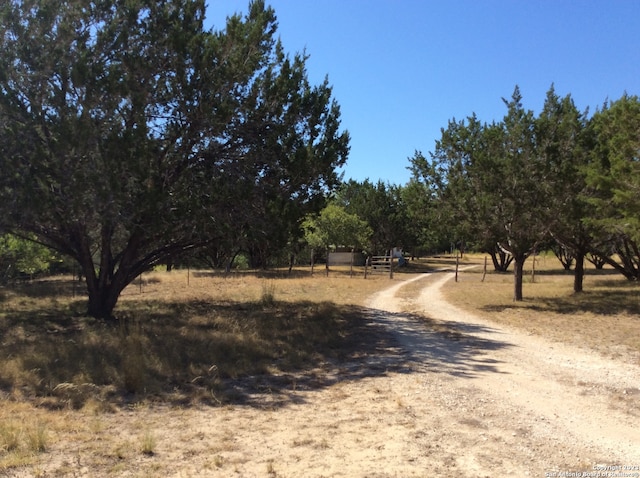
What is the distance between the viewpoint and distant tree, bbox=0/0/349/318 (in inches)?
452

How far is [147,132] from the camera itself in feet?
40.1

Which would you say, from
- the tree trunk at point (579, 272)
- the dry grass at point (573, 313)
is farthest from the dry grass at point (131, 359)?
the tree trunk at point (579, 272)

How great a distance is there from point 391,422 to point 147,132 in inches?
372

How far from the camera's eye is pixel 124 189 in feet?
38.9

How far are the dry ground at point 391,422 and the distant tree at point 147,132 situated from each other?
5827 mm

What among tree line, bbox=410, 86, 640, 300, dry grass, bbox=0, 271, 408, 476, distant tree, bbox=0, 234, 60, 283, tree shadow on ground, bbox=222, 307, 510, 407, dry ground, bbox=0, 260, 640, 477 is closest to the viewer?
dry ground, bbox=0, 260, 640, 477

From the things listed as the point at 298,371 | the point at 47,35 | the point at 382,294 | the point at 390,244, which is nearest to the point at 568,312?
the point at 382,294

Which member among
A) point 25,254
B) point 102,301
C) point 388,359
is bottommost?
point 388,359

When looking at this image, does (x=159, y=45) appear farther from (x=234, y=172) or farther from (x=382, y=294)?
(x=382, y=294)

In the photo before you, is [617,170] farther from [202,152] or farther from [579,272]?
[202,152]

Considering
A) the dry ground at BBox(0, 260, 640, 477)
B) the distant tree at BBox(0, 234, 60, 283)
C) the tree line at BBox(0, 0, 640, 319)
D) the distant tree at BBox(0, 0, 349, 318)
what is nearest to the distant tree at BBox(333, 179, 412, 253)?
the distant tree at BBox(0, 234, 60, 283)

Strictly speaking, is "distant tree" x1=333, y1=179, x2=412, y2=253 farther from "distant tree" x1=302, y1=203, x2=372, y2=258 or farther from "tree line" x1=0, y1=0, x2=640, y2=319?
"tree line" x1=0, y1=0, x2=640, y2=319

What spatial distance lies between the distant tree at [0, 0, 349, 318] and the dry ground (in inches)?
229

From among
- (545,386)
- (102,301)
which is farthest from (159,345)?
(545,386)
